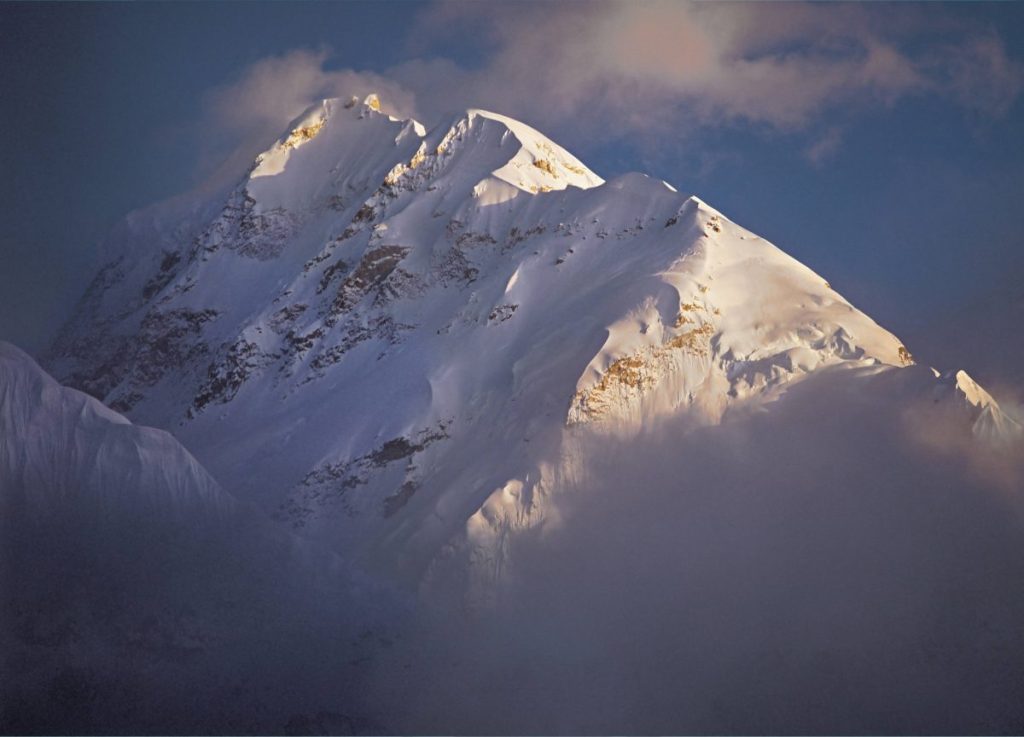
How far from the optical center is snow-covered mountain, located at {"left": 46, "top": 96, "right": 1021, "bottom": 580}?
226 feet

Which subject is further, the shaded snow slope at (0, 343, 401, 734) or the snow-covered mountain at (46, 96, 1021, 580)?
the snow-covered mountain at (46, 96, 1021, 580)

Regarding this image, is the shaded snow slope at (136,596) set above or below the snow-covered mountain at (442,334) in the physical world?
below

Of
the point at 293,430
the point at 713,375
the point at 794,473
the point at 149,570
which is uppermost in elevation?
the point at 713,375

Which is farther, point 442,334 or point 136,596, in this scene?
point 442,334

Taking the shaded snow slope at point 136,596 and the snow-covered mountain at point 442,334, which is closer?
the shaded snow slope at point 136,596

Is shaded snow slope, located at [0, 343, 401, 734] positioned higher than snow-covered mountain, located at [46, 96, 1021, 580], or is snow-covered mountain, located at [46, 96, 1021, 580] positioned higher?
snow-covered mountain, located at [46, 96, 1021, 580]

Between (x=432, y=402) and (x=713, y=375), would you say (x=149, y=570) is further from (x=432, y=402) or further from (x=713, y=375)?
(x=713, y=375)

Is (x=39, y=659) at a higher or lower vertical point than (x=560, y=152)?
lower

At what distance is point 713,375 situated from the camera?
70.0 meters

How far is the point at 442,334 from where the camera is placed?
82000 millimetres

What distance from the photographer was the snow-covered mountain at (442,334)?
226 feet

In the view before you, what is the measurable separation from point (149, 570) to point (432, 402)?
80.3ft

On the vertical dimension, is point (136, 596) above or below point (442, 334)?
below

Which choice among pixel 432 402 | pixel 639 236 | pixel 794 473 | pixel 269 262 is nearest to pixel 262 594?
pixel 432 402
